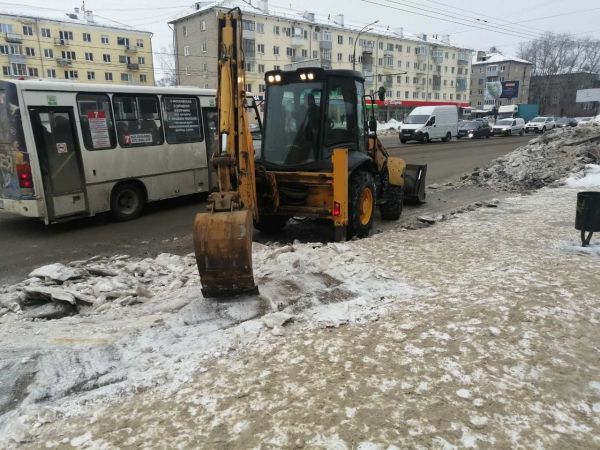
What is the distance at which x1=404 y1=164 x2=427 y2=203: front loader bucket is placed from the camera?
11.2 m

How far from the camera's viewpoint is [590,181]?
13.5 meters

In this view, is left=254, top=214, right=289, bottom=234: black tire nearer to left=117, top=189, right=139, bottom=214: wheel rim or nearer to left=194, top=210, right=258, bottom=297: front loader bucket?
left=117, top=189, right=139, bottom=214: wheel rim

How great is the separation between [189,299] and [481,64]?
123269 mm

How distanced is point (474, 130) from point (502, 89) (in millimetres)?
46244

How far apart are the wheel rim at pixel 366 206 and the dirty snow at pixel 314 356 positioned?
1.80 m

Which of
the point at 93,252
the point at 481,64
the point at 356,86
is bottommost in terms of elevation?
the point at 93,252

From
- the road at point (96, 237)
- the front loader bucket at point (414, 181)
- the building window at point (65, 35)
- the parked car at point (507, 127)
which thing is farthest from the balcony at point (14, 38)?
Answer: the front loader bucket at point (414, 181)

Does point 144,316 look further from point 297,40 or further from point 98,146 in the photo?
point 297,40

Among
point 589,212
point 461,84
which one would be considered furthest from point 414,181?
point 461,84

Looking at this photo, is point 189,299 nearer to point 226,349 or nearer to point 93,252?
point 226,349

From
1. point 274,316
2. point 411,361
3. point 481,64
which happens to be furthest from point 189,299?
point 481,64

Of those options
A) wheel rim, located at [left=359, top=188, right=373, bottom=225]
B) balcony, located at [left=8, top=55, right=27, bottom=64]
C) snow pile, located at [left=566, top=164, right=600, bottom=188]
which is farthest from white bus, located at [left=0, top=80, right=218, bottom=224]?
balcony, located at [left=8, top=55, right=27, bottom=64]

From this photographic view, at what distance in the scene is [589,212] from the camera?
6.64m

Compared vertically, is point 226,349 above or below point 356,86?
below
